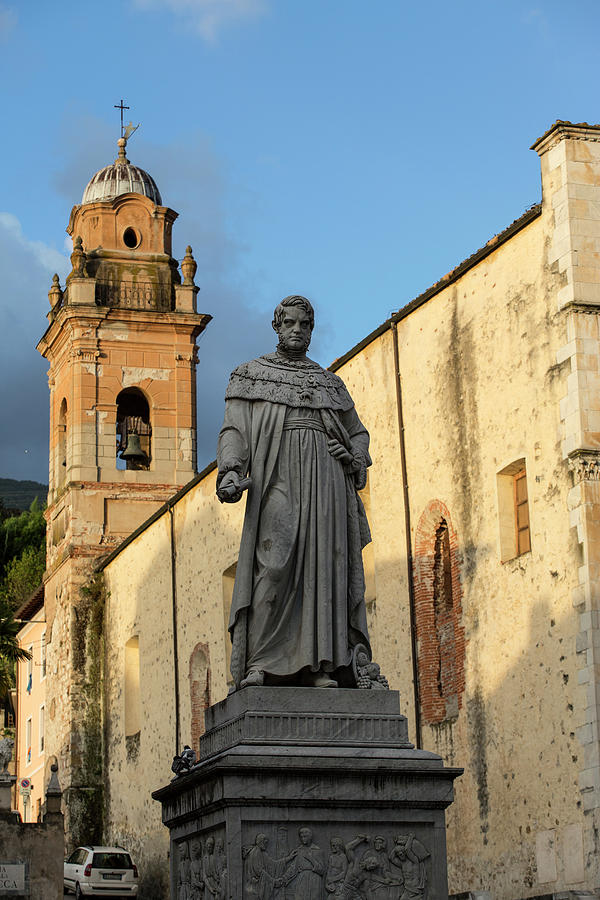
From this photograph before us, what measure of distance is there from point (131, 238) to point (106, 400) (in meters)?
4.52

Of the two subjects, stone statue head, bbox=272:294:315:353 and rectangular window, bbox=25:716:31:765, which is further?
rectangular window, bbox=25:716:31:765

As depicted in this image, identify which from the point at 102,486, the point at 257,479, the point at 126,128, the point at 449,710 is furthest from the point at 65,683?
the point at 257,479

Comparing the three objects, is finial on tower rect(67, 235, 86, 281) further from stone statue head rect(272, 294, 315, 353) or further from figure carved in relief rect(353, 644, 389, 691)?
figure carved in relief rect(353, 644, 389, 691)

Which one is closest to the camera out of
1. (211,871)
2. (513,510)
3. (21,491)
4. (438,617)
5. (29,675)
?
(211,871)

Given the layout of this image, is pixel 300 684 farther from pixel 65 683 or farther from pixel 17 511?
pixel 17 511

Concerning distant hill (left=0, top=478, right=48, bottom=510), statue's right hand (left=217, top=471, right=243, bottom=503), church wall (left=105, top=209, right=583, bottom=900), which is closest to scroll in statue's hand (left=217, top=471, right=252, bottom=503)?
statue's right hand (left=217, top=471, right=243, bottom=503)

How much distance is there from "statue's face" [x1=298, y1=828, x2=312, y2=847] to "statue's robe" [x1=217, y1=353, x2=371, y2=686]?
921 mm

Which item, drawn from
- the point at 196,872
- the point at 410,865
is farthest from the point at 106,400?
the point at 410,865

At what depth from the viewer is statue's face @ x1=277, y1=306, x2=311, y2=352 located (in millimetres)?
9547

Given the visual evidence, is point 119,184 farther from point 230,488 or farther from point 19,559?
point 230,488

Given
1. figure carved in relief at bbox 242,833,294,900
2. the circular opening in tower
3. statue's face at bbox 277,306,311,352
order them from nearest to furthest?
1. figure carved in relief at bbox 242,833,294,900
2. statue's face at bbox 277,306,311,352
3. the circular opening in tower

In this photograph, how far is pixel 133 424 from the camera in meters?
38.9

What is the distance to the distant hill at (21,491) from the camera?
129 m

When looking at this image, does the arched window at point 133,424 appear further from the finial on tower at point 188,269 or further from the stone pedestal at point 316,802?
the stone pedestal at point 316,802
